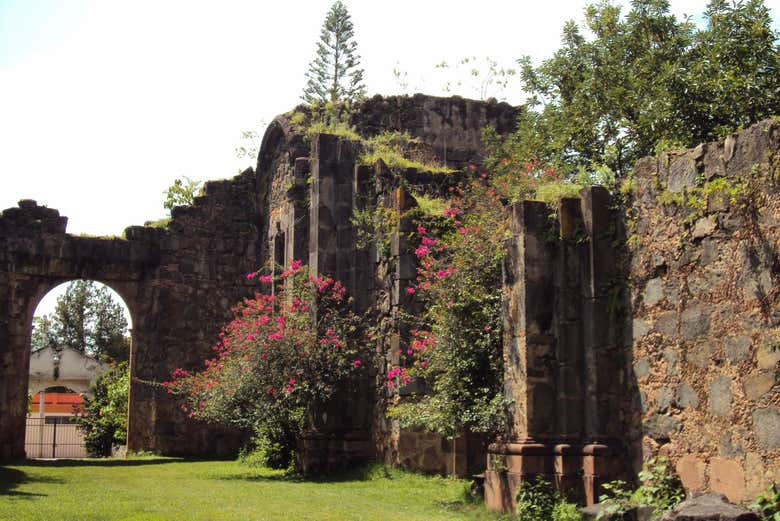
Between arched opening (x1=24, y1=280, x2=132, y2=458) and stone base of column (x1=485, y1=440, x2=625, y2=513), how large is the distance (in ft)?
38.1

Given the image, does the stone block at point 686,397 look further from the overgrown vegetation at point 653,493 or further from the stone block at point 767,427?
the stone block at point 767,427

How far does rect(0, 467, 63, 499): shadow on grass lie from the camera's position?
10117 millimetres

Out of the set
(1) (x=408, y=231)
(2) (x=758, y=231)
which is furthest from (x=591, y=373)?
(1) (x=408, y=231)

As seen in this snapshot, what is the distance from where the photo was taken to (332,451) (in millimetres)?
12898

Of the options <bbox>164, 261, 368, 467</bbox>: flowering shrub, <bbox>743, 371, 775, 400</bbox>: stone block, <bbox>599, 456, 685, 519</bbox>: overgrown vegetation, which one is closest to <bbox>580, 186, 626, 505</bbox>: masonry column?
<bbox>599, 456, 685, 519</bbox>: overgrown vegetation

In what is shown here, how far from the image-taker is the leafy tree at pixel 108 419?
19438 millimetres

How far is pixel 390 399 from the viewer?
12508 millimetres

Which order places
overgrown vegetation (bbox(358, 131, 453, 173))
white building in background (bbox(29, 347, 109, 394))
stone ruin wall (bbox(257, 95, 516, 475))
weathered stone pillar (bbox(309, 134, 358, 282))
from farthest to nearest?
white building in background (bbox(29, 347, 109, 394))
weathered stone pillar (bbox(309, 134, 358, 282))
overgrown vegetation (bbox(358, 131, 453, 173))
stone ruin wall (bbox(257, 95, 516, 475))

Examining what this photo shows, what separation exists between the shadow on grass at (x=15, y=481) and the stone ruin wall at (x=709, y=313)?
264 inches

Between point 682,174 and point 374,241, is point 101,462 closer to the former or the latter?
point 374,241

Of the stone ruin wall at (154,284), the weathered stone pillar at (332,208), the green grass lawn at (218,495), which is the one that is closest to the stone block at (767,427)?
the green grass lawn at (218,495)

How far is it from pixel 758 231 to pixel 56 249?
1403cm

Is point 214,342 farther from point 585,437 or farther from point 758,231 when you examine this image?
point 758,231

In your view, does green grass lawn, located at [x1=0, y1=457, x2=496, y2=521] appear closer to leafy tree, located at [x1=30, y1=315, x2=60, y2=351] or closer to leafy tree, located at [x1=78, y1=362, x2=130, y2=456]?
leafy tree, located at [x1=78, y1=362, x2=130, y2=456]
